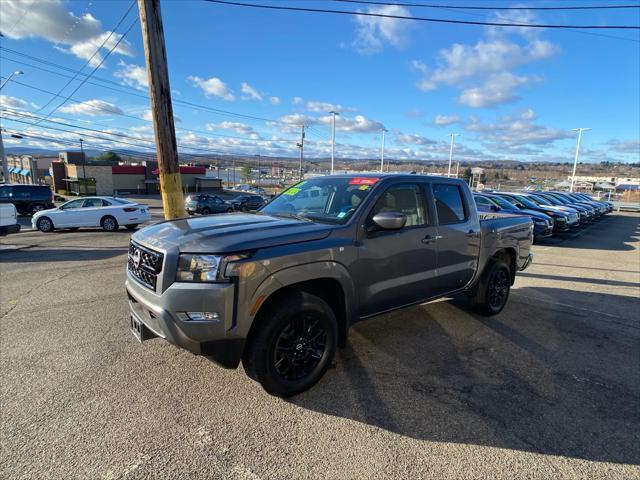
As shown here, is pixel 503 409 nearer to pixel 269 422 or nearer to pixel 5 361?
pixel 269 422

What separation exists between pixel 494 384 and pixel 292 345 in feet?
6.33

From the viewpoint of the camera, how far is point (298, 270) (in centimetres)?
287

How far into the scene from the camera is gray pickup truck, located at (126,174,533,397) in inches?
102

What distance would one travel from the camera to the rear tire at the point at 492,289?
4883 millimetres

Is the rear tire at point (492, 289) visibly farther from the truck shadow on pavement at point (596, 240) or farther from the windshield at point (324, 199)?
the truck shadow on pavement at point (596, 240)

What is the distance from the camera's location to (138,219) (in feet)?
50.3

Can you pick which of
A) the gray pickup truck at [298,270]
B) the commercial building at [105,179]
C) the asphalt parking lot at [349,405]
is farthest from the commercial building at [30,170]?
the gray pickup truck at [298,270]

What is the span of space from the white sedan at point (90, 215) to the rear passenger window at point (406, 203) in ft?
46.8

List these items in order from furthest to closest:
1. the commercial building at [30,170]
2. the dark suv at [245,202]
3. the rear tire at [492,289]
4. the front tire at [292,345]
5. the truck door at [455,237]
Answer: the commercial building at [30,170], the dark suv at [245,202], the rear tire at [492,289], the truck door at [455,237], the front tire at [292,345]

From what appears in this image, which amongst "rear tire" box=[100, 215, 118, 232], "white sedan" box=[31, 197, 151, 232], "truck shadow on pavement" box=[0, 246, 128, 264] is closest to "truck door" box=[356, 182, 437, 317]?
"truck shadow on pavement" box=[0, 246, 128, 264]

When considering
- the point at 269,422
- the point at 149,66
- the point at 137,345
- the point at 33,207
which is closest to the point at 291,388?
the point at 269,422

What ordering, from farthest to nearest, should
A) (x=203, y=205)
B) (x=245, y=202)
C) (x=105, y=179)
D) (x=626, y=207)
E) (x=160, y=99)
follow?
(x=105, y=179), (x=626, y=207), (x=245, y=202), (x=203, y=205), (x=160, y=99)

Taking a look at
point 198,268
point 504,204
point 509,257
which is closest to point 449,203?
point 509,257

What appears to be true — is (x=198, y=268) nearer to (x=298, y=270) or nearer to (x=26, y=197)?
(x=298, y=270)
